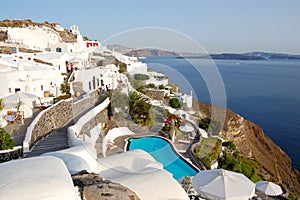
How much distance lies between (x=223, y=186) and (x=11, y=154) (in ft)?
18.1

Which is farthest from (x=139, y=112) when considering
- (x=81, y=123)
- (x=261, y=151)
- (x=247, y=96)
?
(x=247, y=96)

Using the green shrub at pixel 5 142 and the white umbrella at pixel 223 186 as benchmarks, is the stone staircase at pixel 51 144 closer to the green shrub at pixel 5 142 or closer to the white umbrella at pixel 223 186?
the green shrub at pixel 5 142

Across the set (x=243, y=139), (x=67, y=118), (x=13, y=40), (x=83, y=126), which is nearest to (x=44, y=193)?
(x=83, y=126)

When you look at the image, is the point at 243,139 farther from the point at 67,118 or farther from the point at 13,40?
the point at 13,40

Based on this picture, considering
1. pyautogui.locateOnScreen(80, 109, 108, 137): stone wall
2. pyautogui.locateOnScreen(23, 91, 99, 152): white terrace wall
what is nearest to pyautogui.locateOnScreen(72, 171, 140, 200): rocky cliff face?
pyautogui.locateOnScreen(80, 109, 108, 137): stone wall

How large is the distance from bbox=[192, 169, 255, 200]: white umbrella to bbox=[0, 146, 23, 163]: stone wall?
4.74 m

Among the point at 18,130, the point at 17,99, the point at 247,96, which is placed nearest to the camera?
the point at 18,130

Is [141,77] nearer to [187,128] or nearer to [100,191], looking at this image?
[187,128]

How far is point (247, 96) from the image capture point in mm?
49312

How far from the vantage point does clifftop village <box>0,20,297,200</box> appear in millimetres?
2717

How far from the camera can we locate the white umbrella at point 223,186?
6675 mm

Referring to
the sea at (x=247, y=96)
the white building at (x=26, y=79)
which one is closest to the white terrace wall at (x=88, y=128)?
the sea at (x=247, y=96)

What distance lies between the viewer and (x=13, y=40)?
3172 centimetres

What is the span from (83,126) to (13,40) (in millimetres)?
28441
